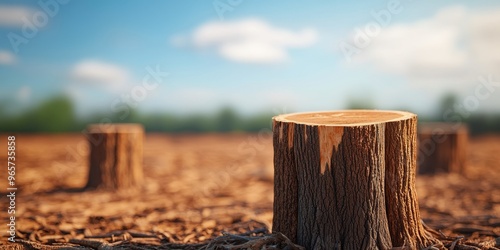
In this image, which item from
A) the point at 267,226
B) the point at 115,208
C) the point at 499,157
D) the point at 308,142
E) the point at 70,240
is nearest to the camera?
the point at 308,142

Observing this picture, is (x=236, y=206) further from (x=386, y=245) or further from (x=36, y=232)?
(x=386, y=245)

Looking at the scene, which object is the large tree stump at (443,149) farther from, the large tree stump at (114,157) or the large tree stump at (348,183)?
the large tree stump at (348,183)

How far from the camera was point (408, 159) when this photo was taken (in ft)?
10.4

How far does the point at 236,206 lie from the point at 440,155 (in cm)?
433

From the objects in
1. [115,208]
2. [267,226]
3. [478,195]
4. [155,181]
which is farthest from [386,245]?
[155,181]

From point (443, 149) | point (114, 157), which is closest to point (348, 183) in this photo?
point (114, 157)

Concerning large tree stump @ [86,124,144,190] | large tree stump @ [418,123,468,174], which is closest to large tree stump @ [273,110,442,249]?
large tree stump @ [86,124,144,190]

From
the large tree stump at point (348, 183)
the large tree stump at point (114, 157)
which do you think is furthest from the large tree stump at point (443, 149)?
the large tree stump at point (348, 183)

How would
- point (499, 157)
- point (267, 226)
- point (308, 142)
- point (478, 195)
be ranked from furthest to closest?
point (499, 157), point (478, 195), point (267, 226), point (308, 142)

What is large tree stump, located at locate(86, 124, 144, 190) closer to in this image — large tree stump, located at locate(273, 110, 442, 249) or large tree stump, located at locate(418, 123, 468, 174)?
large tree stump, located at locate(273, 110, 442, 249)

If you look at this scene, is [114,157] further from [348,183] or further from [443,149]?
[443,149]

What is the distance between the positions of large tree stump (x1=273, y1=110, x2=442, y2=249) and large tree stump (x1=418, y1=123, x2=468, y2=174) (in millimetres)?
5233

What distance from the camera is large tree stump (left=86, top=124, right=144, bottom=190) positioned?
→ 22.9 feet

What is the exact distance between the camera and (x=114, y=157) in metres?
7.04
